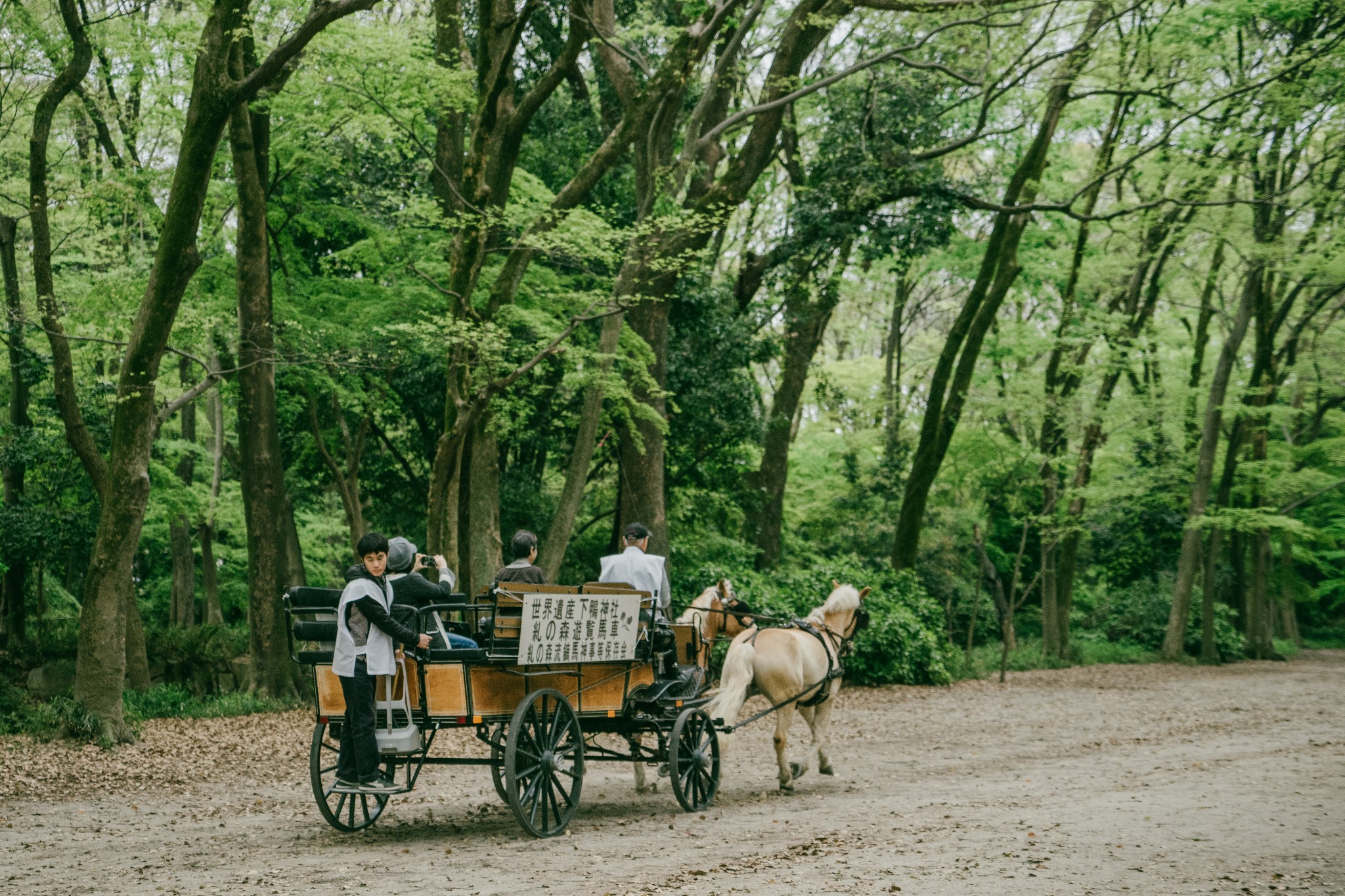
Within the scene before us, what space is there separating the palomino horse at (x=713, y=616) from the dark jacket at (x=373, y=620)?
3.40m

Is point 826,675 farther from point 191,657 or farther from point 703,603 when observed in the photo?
point 191,657

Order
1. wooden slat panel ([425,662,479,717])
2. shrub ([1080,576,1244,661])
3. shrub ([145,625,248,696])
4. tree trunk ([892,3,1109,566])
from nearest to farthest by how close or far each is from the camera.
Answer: wooden slat panel ([425,662,479,717]), shrub ([145,625,248,696]), tree trunk ([892,3,1109,566]), shrub ([1080,576,1244,661])

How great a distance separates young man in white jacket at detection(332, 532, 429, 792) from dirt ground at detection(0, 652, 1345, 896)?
59cm

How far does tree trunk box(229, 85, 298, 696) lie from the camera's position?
50.9 feet

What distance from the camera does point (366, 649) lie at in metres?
6.98

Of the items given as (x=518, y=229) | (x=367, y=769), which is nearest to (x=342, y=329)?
(x=518, y=229)

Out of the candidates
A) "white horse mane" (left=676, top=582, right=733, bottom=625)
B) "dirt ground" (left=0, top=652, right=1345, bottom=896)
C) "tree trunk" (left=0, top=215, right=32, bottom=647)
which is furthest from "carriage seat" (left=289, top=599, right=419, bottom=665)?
"tree trunk" (left=0, top=215, right=32, bottom=647)

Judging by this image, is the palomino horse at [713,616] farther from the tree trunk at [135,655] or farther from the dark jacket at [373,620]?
the tree trunk at [135,655]

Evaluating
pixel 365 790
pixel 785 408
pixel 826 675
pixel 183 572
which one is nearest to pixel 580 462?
pixel 826 675

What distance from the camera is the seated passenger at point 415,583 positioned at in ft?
24.8

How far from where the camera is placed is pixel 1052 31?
18406 millimetres

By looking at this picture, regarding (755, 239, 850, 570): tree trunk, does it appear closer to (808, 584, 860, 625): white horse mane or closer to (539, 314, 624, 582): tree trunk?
(539, 314, 624, 582): tree trunk

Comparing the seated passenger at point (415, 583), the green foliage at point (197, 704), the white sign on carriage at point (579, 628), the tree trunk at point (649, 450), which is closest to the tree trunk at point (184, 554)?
the green foliage at point (197, 704)

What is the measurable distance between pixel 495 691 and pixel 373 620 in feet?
3.50
